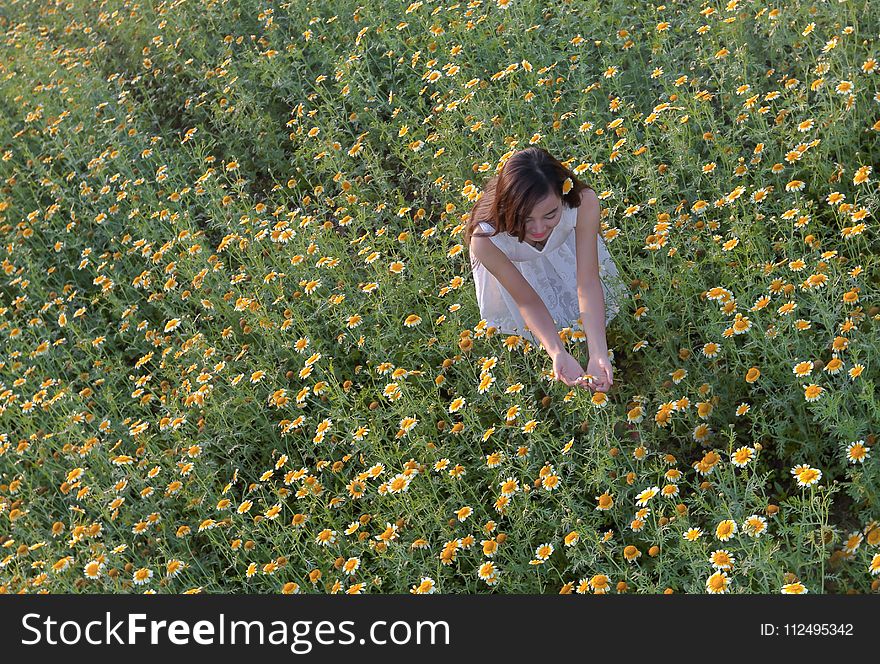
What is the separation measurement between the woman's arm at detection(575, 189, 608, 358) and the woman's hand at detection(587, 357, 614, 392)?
3 centimetres

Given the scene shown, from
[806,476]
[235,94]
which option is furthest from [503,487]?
[235,94]

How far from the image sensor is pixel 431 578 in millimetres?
3094

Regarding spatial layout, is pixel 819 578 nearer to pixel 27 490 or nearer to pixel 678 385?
pixel 678 385

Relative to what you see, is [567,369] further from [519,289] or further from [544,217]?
[544,217]

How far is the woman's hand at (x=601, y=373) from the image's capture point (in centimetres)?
312

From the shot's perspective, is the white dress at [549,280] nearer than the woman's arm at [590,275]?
No

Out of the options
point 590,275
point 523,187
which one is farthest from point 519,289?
point 523,187

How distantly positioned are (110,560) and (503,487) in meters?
1.61

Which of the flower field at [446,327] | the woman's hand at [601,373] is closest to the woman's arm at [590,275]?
the woman's hand at [601,373]

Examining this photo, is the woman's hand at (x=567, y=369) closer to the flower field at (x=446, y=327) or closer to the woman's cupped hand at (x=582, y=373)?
the woman's cupped hand at (x=582, y=373)

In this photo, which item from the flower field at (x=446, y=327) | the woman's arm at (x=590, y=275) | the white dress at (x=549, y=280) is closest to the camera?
the flower field at (x=446, y=327)

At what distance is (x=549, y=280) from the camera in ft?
12.5

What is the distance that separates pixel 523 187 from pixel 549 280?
0.62 metres

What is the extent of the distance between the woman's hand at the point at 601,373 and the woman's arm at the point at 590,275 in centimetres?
3
